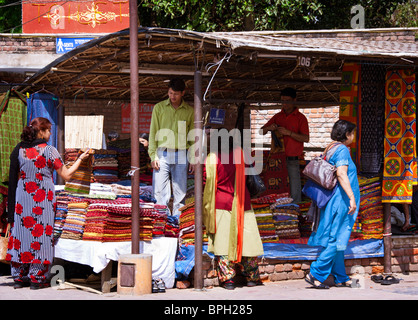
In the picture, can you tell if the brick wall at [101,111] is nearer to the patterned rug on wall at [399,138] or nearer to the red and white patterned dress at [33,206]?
the red and white patterned dress at [33,206]

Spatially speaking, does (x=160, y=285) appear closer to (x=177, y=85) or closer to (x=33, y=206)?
(x=33, y=206)

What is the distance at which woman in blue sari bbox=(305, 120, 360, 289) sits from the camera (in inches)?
316

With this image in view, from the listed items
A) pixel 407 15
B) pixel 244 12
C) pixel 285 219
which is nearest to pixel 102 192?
pixel 285 219

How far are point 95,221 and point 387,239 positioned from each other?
3849 mm

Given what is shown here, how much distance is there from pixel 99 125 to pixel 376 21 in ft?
49.1

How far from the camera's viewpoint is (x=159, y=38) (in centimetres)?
812

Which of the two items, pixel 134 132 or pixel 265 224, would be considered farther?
pixel 265 224

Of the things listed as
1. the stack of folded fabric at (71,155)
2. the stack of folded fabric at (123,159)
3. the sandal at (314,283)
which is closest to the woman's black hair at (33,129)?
the stack of folded fabric at (71,155)

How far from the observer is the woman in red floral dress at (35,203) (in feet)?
26.7

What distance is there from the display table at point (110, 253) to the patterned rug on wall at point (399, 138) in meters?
2.96

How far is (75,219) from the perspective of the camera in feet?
27.3

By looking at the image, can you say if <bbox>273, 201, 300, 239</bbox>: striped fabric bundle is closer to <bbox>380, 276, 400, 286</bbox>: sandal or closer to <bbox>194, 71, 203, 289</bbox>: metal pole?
<bbox>380, 276, 400, 286</bbox>: sandal

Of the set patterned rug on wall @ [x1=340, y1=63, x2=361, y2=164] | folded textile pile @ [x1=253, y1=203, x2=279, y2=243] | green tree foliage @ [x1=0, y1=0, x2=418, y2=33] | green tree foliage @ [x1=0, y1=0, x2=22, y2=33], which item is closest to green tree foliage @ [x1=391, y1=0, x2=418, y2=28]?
green tree foliage @ [x1=0, y1=0, x2=418, y2=33]
